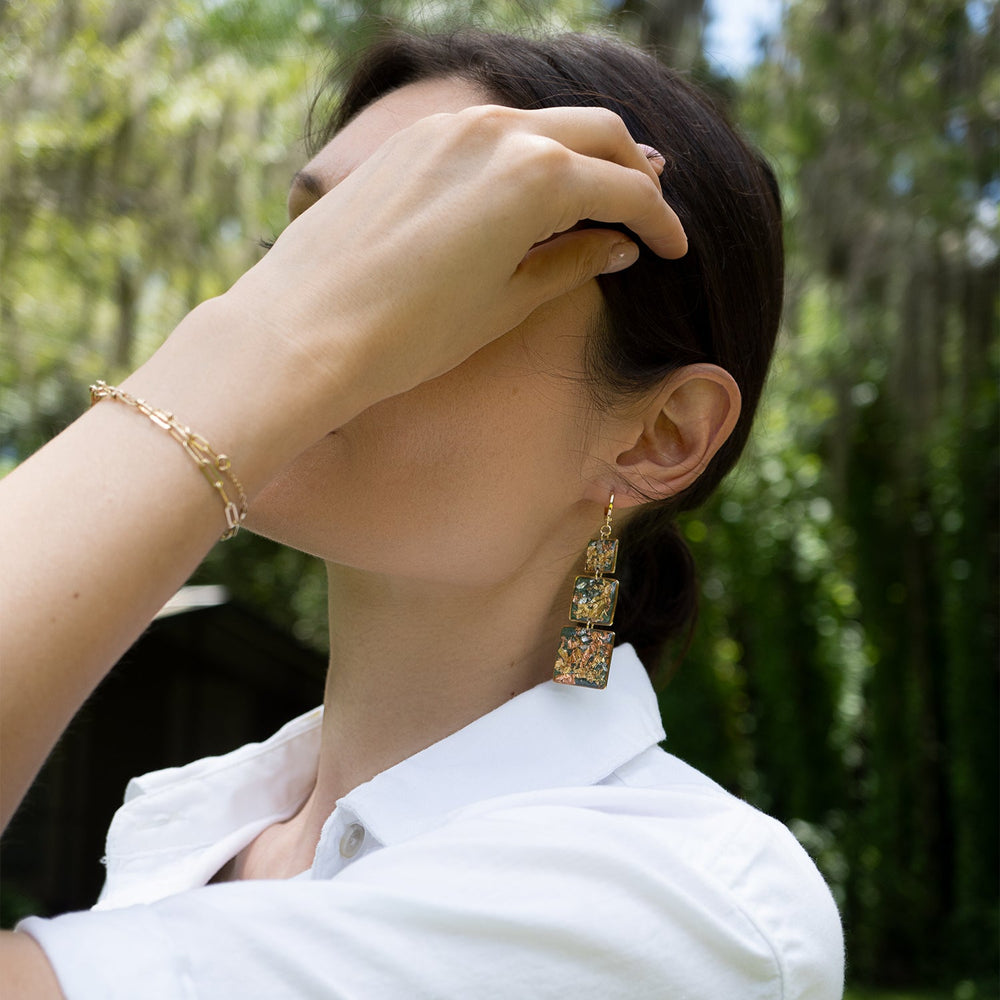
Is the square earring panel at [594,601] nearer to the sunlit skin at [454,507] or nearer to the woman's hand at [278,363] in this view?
the sunlit skin at [454,507]

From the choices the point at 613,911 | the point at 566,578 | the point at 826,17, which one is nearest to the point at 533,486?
the point at 566,578

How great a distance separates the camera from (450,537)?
1.08 meters

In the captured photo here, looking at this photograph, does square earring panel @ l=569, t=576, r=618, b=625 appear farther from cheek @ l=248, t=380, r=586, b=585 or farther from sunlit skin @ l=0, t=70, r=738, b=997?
cheek @ l=248, t=380, r=586, b=585

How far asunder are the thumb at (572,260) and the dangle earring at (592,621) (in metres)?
0.28

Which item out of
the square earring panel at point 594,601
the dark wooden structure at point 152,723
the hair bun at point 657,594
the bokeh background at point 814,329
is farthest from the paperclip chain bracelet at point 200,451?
the dark wooden structure at point 152,723

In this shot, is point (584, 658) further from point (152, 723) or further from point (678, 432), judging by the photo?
point (152, 723)

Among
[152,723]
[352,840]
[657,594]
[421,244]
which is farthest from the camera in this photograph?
[152,723]

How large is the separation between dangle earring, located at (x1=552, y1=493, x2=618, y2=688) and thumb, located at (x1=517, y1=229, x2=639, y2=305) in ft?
0.90

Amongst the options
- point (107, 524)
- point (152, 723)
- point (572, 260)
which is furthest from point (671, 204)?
point (152, 723)

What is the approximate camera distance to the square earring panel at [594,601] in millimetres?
1222

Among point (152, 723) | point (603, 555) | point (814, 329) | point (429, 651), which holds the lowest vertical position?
point (152, 723)

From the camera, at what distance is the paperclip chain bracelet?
73 centimetres

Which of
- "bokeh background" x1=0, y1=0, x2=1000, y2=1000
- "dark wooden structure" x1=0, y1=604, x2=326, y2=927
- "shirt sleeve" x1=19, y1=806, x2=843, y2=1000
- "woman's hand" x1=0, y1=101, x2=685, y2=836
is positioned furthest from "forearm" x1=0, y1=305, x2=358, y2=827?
"dark wooden structure" x1=0, y1=604, x2=326, y2=927

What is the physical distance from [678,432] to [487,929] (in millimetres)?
634
